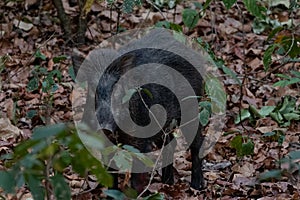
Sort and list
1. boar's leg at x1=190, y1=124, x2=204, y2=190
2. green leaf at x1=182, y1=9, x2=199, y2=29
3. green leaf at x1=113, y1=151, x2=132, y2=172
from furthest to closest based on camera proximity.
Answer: green leaf at x1=182, y1=9, x2=199, y2=29 < boar's leg at x1=190, y1=124, x2=204, y2=190 < green leaf at x1=113, y1=151, x2=132, y2=172

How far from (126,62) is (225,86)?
2419 mm

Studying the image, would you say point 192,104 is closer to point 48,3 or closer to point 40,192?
point 40,192

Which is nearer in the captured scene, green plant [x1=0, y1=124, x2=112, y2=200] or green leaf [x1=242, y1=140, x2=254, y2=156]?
green plant [x1=0, y1=124, x2=112, y2=200]

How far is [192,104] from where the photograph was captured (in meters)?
4.78

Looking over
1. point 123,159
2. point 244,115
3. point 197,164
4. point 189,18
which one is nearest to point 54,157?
point 123,159

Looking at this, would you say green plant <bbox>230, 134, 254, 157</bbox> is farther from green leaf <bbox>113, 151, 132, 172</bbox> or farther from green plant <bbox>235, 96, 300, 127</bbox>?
green leaf <bbox>113, 151, 132, 172</bbox>

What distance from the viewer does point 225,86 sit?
261 inches

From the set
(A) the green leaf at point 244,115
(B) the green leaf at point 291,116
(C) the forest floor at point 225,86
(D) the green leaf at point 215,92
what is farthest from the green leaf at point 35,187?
(B) the green leaf at point 291,116

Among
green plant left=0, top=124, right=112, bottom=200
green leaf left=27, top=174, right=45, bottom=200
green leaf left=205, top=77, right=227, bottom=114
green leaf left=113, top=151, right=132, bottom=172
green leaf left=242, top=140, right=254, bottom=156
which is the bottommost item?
green leaf left=242, top=140, right=254, bottom=156

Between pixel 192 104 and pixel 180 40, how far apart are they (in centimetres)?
Answer: 49

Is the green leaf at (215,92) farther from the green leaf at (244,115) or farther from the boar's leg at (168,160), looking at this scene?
the green leaf at (244,115)

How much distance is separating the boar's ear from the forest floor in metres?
0.64

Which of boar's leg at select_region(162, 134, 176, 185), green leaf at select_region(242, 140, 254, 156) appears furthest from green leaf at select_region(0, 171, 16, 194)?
boar's leg at select_region(162, 134, 176, 185)

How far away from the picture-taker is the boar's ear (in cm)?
437
